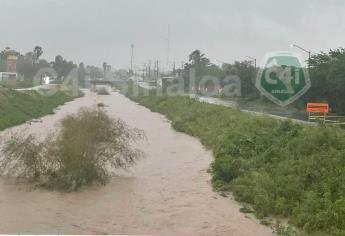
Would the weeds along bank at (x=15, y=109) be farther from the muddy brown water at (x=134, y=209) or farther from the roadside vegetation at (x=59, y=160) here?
the muddy brown water at (x=134, y=209)

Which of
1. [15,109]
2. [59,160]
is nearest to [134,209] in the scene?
[59,160]

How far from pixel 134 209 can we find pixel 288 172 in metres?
4.09

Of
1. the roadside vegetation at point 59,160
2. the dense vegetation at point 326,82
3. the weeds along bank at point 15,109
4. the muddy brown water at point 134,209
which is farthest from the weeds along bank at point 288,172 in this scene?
the dense vegetation at point 326,82

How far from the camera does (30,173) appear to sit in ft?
43.9

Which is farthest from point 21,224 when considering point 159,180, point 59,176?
point 159,180

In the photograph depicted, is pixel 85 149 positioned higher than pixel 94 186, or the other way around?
pixel 85 149

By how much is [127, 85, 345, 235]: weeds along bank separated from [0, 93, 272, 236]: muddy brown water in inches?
23.1

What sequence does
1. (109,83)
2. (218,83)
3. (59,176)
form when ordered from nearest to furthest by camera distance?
1. (59,176)
2. (218,83)
3. (109,83)

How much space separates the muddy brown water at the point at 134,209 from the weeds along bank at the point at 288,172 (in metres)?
0.59

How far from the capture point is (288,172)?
13031 millimetres

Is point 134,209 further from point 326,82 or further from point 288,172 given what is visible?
point 326,82

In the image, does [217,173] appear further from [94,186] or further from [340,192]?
[340,192]

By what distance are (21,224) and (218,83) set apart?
6787 cm

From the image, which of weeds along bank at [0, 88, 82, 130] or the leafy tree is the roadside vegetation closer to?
weeds along bank at [0, 88, 82, 130]
